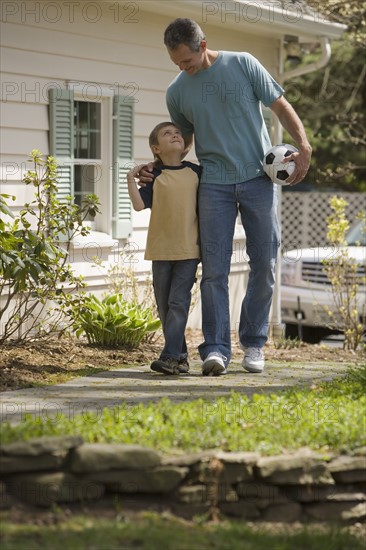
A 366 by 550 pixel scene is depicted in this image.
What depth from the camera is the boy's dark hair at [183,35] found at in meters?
7.04

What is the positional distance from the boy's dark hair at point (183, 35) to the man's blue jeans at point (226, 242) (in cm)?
91

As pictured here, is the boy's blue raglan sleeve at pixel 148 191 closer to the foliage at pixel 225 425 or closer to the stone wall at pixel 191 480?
the foliage at pixel 225 425

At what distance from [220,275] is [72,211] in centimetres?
167

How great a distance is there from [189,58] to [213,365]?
1980mm

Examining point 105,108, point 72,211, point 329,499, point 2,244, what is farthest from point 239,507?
point 105,108

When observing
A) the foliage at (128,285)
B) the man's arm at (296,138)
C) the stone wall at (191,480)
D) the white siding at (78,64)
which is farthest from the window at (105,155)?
the stone wall at (191,480)

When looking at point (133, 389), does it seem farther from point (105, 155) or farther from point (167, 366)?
point (105, 155)

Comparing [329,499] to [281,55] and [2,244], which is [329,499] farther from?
[281,55]

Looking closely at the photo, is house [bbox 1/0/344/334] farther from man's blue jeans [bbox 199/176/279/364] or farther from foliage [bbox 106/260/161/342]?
man's blue jeans [bbox 199/176/279/364]

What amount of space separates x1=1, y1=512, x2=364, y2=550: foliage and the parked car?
780cm

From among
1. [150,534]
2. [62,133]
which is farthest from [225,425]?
[62,133]

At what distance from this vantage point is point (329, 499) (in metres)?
5.17

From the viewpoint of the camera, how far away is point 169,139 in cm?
729

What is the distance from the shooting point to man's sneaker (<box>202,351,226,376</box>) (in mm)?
7309
